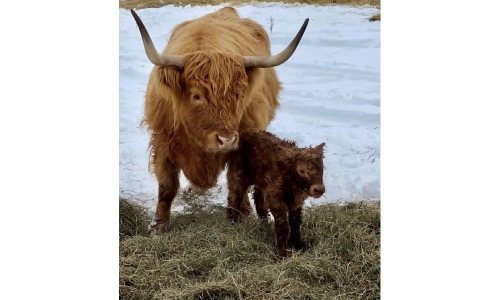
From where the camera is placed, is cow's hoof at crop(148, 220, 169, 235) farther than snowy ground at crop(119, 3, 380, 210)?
Yes

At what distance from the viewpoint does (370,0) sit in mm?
3701

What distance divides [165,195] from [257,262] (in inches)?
28.8

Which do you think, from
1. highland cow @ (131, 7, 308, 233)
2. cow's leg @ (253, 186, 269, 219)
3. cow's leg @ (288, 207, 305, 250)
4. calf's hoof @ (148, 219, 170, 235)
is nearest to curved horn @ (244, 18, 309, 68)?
highland cow @ (131, 7, 308, 233)

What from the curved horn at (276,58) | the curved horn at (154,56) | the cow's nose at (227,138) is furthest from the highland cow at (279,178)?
the curved horn at (154,56)

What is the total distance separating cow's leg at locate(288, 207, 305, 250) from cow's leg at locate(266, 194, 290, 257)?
3 centimetres

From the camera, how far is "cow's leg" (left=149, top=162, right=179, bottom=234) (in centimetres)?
404

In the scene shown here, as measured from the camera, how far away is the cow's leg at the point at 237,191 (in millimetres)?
3787

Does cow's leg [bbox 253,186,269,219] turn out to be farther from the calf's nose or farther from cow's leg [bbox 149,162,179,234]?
cow's leg [bbox 149,162,179,234]

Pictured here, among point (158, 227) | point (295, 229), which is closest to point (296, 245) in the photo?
point (295, 229)

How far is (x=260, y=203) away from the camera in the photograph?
3713 mm

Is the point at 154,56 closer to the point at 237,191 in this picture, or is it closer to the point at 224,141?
the point at 224,141

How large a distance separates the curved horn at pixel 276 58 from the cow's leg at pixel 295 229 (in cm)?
71

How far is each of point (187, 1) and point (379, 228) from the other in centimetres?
150

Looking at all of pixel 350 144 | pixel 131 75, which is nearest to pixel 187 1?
pixel 131 75
